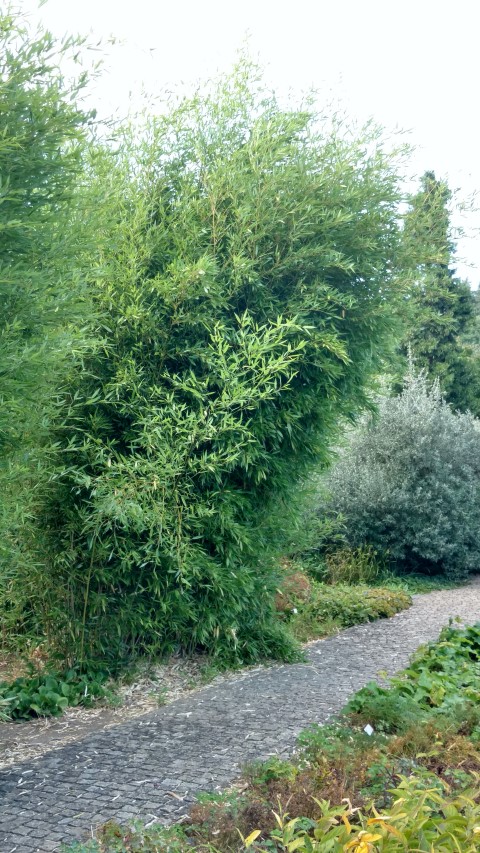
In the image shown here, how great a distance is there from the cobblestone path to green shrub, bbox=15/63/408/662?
2.13 ft

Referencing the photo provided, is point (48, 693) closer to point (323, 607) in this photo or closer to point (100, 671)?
point (100, 671)

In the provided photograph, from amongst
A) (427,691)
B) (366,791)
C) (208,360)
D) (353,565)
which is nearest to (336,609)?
(353,565)

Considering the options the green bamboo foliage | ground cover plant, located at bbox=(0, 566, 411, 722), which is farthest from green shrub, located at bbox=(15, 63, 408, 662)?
the green bamboo foliage

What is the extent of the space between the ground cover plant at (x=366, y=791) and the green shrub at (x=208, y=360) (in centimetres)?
155

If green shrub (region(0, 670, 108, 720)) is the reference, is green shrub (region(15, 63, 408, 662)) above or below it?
above

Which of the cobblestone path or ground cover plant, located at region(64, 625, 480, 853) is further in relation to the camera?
the cobblestone path

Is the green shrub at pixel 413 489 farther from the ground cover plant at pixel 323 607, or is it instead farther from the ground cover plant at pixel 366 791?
the ground cover plant at pixel 366 791

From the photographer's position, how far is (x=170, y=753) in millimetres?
4008

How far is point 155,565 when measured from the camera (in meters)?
5.20

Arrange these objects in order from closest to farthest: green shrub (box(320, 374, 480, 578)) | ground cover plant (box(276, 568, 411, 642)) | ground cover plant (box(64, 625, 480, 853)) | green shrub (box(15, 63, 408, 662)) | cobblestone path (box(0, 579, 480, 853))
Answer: ground cover plant (box(64, 625, 480, 853))
cobblestone path (box(0, 579, 480, 853))
green shrub (box(15, 63, 408, 662))
ground cover plant (box(276, 568, 411, 642))
green shrub (box(320, 374, 480, 578))

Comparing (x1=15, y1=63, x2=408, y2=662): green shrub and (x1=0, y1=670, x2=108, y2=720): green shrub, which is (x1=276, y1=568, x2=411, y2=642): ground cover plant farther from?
(x1=0, y1=670, x2=108, y2=720): green shrub

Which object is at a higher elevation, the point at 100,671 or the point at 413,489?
the point at 413,489

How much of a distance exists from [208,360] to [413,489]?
799 cm

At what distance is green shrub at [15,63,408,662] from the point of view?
519 centimetres
